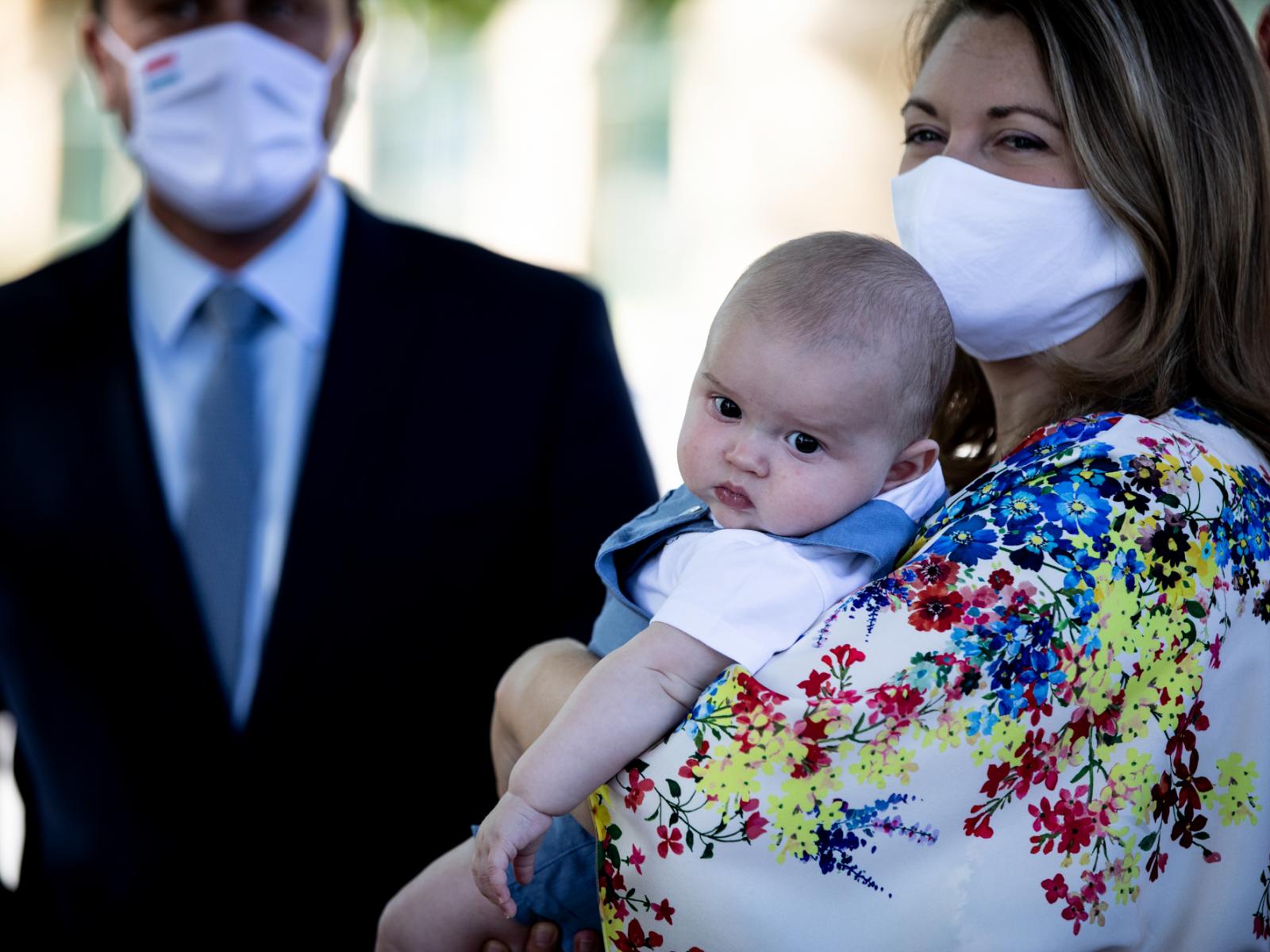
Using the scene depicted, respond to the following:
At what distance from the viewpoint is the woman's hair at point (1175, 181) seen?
153cm

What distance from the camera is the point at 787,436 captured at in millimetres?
1377

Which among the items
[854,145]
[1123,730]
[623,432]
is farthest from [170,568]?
[854,145]

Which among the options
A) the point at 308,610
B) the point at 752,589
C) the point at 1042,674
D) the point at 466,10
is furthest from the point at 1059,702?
the point at 466,10

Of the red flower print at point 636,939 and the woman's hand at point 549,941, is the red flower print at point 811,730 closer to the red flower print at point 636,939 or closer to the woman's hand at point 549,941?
the red flower print at point 636,939

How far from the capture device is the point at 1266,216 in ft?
5.26

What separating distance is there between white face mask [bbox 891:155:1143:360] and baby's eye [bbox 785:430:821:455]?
0.38 meters

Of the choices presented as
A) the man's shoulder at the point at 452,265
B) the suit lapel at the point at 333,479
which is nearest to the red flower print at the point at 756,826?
the suit lapel at the point at 333,479

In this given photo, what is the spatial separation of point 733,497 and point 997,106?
601 mm

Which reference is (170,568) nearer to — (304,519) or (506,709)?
(304,519)

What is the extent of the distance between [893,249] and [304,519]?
1.21 m

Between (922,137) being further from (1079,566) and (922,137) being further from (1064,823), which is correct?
(1064,823)

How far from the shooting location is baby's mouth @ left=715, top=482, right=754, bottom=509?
138 centimetres

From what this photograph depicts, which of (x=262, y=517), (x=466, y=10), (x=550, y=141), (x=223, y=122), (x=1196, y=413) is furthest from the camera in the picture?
(x=550, y=141)

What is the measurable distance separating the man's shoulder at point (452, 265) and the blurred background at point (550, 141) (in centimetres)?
665
